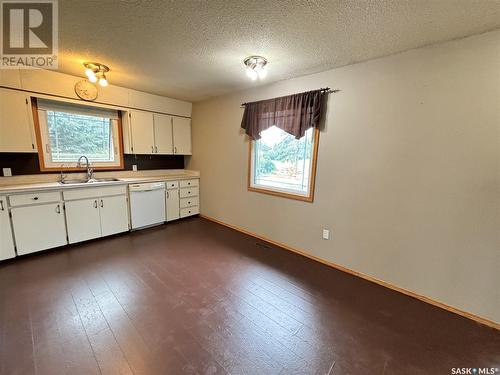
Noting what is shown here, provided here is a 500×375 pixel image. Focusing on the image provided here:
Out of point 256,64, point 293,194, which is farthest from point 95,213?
point 256,64

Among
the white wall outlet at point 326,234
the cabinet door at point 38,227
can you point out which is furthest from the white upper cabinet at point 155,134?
the white wall outlet at point 326,234

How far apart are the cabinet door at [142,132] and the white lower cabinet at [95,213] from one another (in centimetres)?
81

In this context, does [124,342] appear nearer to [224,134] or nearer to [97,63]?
[97,63]

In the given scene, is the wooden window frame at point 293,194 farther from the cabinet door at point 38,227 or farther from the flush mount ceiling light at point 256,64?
the cabinet door at point 38,227

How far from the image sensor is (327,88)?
2.59 metres

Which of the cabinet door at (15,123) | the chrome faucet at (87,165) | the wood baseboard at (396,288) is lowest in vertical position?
the wood baseboard at (396,288)

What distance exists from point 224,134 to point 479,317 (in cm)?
383

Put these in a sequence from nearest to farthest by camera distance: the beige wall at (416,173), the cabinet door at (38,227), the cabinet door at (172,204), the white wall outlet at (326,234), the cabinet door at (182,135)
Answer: the beige wall at (416,173)
the cabinet door at (38,227)
the white wall outlet at (326,234)
the cabinet door at (172,204)
the cabinet door at (182,135)

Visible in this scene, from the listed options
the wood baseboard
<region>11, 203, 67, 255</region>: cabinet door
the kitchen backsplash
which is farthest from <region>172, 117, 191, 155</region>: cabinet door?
the wood baseboard

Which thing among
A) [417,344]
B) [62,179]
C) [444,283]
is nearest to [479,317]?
[444,283]

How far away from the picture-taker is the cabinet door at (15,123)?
260 centimetres

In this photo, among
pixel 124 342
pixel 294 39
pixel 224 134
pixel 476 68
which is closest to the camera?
pixel 124 342

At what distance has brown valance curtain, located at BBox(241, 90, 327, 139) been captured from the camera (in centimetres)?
268

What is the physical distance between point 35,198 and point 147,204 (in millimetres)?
1427
